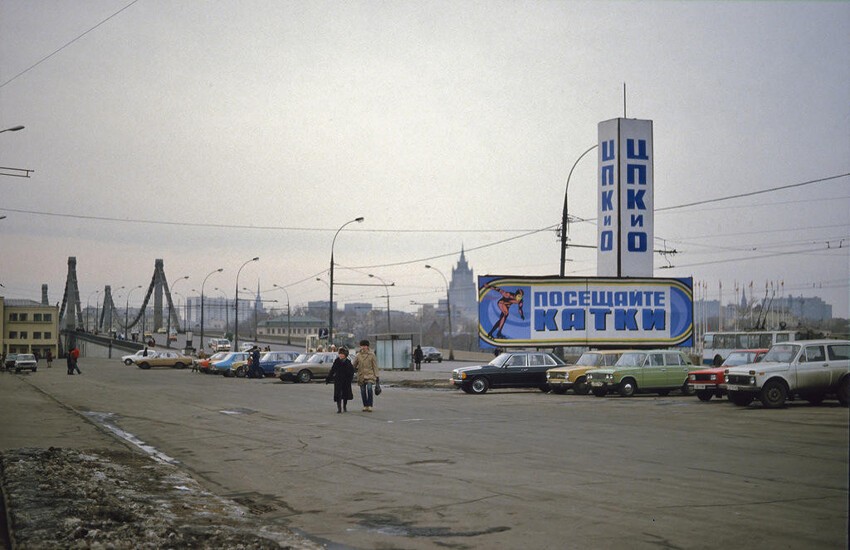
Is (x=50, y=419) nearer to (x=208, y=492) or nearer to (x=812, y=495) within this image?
(x=208, y=492)

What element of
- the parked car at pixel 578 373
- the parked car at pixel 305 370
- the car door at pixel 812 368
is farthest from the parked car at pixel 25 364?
the car door at pixel 812 368

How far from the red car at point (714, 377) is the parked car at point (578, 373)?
14.9 ft

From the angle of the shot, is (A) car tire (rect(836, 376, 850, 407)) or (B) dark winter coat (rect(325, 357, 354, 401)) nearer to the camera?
(A) car tire (rect(836, 376, 850, 407))

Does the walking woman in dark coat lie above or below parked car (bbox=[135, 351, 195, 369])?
above

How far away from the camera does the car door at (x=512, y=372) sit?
30.0 meters

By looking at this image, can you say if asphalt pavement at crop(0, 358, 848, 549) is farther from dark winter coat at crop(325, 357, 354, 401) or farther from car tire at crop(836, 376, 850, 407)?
dark winter coat at crop(325, 357, 354, 401)

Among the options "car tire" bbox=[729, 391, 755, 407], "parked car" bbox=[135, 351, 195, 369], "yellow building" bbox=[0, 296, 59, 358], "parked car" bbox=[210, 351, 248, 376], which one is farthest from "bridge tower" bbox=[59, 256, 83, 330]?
"car tire" bbox=[729, 391, 755, 407]

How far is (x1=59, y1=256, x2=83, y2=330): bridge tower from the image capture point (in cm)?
16288

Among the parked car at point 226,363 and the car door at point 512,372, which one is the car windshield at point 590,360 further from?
the parked car at point 226,363

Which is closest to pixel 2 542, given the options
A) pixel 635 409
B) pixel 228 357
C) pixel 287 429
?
pixel 287 429

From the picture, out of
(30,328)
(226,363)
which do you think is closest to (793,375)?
(226,363)

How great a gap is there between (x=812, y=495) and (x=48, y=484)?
27.8 feet

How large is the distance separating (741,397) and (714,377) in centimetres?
219

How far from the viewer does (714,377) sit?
2316 cm
